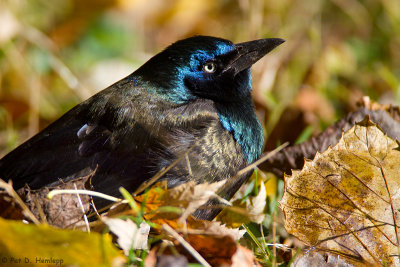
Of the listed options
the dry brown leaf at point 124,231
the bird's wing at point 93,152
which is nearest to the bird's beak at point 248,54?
the bird's wing at point 93,152

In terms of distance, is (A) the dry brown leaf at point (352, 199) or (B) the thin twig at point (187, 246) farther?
(A) the dry brown leaf at point (352, 199)

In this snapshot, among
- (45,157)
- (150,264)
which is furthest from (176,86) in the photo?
(150,264)

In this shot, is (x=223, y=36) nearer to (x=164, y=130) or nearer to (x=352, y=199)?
(x=164, y=130)

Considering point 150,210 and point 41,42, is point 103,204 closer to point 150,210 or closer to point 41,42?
point 150,210

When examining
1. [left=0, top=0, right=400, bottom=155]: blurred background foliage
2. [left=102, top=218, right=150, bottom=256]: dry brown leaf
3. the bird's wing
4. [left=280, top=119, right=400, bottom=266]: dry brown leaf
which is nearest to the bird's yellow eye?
the bird's wing

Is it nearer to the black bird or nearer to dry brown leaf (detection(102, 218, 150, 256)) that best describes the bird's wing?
the black bird

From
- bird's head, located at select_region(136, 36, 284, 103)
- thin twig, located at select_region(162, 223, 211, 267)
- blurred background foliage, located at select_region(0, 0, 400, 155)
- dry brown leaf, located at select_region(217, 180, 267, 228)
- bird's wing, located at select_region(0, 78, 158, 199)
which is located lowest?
thin twig, located at select_region(162, 223, 211, 267)

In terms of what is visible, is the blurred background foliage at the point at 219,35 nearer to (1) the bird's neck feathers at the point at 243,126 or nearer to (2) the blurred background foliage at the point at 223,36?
(2) the blurred background foliage at the point at 223,36
